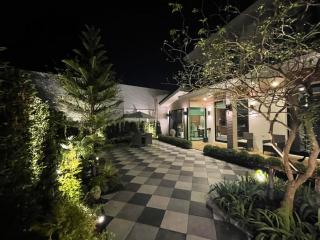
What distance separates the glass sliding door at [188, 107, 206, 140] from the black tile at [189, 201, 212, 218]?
30.2ft

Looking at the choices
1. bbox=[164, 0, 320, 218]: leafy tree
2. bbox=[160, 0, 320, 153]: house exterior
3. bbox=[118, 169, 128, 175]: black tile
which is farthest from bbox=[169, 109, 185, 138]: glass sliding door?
bbox=[164, 0, 320, 218]: leafy tree

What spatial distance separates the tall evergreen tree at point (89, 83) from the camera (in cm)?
539

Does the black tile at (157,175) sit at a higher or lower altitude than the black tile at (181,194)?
higher

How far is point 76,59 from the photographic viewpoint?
18.5 feet

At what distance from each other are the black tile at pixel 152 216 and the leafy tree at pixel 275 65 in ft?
6.61

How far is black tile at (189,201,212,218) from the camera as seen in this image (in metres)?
3.19

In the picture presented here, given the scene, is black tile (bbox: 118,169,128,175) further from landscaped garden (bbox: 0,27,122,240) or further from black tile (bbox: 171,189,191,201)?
black tile (bbox: 171,189,191,201)

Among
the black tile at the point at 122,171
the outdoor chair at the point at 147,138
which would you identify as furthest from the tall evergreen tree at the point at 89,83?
the outdoor chair at the point at 147,138

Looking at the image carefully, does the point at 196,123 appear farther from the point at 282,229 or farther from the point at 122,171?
the point at 282,229

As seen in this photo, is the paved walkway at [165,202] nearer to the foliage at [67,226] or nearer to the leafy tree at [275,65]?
the foliage at [67,226]

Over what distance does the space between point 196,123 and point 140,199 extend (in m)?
10.1

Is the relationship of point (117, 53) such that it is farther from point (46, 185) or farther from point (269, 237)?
point (269, 237)

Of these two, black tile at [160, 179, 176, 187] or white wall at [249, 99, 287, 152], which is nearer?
black tile at [160, 179, 176, 187]

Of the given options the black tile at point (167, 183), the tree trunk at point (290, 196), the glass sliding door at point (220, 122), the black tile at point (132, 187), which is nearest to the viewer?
the tree trunk at point (290, 196)
